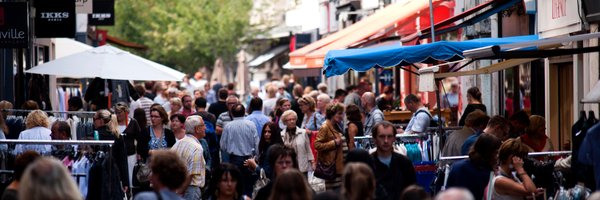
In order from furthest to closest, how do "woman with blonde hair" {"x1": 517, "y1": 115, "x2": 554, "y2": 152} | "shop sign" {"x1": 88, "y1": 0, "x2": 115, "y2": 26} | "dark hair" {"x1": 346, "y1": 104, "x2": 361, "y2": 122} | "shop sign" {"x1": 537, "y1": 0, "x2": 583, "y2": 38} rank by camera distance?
"shop sign" {"x1": 88, "y1": 0, "x2": 115, "y2": 26} → "shop sign" {"x1": 537, "y1": 0, "x2": 583, "y2": 38} → "dark hair" {"x1": 346, "y1": 104, "x2": 361, "y2": 122} → "woman with blonde hair" {"x1": 517, "y1": 115, "x2": 554, "y2": 152}

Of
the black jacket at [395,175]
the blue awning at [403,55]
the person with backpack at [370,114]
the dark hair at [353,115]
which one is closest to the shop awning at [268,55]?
the person with backpack at [370,114]

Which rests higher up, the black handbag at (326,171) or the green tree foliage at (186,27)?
the green tree foliage at (186,27)

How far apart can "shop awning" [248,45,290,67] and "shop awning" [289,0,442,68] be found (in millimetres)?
34959

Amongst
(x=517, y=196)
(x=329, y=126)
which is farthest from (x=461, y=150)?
(x=517, y=196)

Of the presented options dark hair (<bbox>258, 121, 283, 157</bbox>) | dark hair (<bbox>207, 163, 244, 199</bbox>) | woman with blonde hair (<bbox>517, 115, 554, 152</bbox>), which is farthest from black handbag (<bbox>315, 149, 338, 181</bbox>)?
dark hair (<bbox>207, 163, 244, 199</bbox>)

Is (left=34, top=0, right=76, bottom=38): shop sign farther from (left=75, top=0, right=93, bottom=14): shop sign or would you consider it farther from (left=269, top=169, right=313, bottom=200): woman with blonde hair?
(left=269, top=169, right=313, bottom=200): woman with blonde hair

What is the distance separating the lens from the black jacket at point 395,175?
39.9ft

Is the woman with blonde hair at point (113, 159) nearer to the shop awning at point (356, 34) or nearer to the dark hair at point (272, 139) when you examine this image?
the dark hair at point (272, 139)

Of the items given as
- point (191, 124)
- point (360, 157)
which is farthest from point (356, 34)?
point (360, 157)

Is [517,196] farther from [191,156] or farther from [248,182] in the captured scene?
[248,182]

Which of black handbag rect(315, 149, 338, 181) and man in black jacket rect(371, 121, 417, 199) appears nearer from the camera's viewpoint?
man in black jacket rect(371, 121, 417, 199)

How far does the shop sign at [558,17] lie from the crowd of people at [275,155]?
1449mm

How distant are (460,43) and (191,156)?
12.3 feet

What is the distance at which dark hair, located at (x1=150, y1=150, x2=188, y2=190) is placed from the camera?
10164mm
